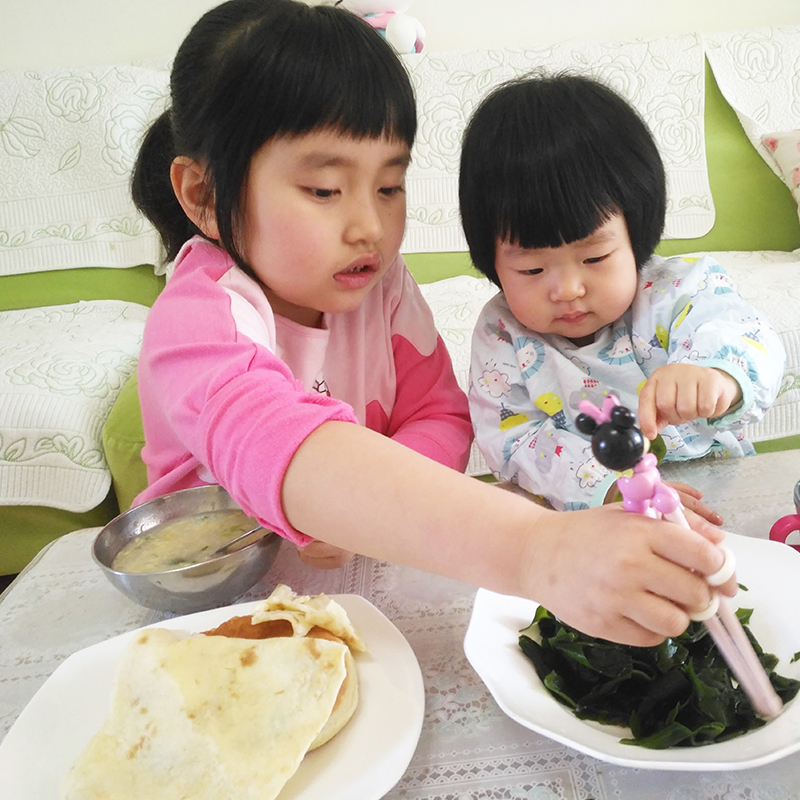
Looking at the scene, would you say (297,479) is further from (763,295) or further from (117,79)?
(117,79)

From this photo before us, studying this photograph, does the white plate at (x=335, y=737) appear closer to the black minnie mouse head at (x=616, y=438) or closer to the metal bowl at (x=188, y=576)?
the metal bowl at (x=188, y=576)

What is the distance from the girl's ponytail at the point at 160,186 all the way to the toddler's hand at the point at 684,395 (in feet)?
2.26

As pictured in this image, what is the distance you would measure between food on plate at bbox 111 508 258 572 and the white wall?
7.62 ft

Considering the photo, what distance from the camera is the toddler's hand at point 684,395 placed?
711 millimetres

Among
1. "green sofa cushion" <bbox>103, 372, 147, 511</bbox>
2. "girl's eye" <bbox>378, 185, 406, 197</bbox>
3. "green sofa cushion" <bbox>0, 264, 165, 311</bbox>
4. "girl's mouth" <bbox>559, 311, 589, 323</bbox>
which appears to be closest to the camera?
"girl's eye" <bbox>378, 185, 406, 197</bbox>

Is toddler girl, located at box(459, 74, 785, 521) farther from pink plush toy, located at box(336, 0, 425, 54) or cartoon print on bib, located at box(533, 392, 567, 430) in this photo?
pink plush toy, located at box(336, 0, 425, 54)

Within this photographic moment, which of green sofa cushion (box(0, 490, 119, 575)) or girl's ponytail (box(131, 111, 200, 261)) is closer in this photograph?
girl's ponytail (box(131, 111, 200, 261))

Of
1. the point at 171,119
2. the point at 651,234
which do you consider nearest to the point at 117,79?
the point at 171,119

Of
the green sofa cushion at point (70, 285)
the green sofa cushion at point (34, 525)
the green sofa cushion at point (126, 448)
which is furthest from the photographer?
the green sofa cushion at point (70, 285)

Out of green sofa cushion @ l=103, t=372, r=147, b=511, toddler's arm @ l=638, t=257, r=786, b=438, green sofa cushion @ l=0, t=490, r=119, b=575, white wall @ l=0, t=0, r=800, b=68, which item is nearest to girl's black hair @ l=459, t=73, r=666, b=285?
toddler's arm @ l=638, t=257, r=786, b=438

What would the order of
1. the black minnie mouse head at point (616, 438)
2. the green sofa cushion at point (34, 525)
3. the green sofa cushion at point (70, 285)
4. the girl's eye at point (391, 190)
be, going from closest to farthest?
1. the black minnie mouse head at point (616, 438)
2. the girl's eye at point (391, 190)
3. the green sofa cushion at point (34, 525)
4. the green sofa cushion at point (70, 285)

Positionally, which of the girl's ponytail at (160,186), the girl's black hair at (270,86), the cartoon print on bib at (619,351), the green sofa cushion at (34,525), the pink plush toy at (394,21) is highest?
the pink plush toy at (394,21)

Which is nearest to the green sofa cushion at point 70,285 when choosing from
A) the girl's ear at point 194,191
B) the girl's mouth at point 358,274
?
the girl's ear at point 194,191

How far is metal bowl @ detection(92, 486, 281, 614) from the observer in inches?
26.1
